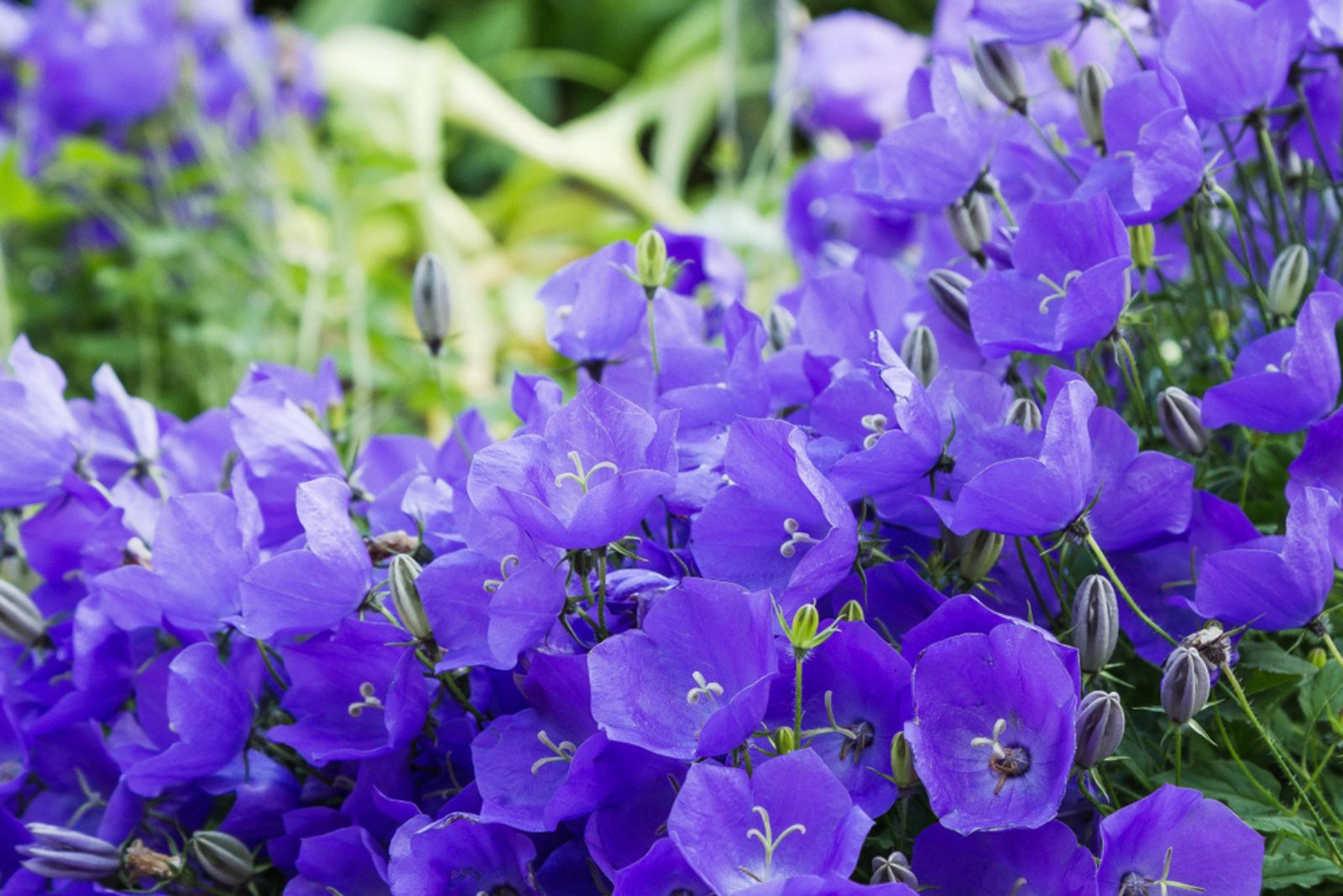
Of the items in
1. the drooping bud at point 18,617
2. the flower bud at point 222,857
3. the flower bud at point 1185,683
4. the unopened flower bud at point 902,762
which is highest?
the flower bud at point 1185,683

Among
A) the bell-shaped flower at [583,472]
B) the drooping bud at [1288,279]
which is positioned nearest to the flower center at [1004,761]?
the bell-shaped flower at [583,472]

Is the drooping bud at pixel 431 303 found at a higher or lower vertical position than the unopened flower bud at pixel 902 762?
higher

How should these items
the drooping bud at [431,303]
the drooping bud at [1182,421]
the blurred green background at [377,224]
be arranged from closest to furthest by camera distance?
the drooping bud at [1182,421] → the drooping bud at [431,303] → the blurred green background at [377,224]

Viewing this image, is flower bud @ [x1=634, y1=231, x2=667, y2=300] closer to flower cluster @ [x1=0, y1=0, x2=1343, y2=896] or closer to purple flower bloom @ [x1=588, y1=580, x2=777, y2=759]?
flower cluster @ [x1=0, y1=0, x2=1343, y2=896]

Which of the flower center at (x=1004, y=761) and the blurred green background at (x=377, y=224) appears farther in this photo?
the blurred green background at (x=377, y=224)

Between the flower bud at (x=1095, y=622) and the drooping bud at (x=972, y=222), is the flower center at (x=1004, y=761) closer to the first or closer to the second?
the flower bud at (x=1095, y=622)

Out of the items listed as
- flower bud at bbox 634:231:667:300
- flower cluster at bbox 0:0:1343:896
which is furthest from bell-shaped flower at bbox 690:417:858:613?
flower bud at bbox 634:231:667:300

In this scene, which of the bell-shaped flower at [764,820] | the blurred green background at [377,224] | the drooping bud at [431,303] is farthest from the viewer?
the blurred green background at [377,224]
